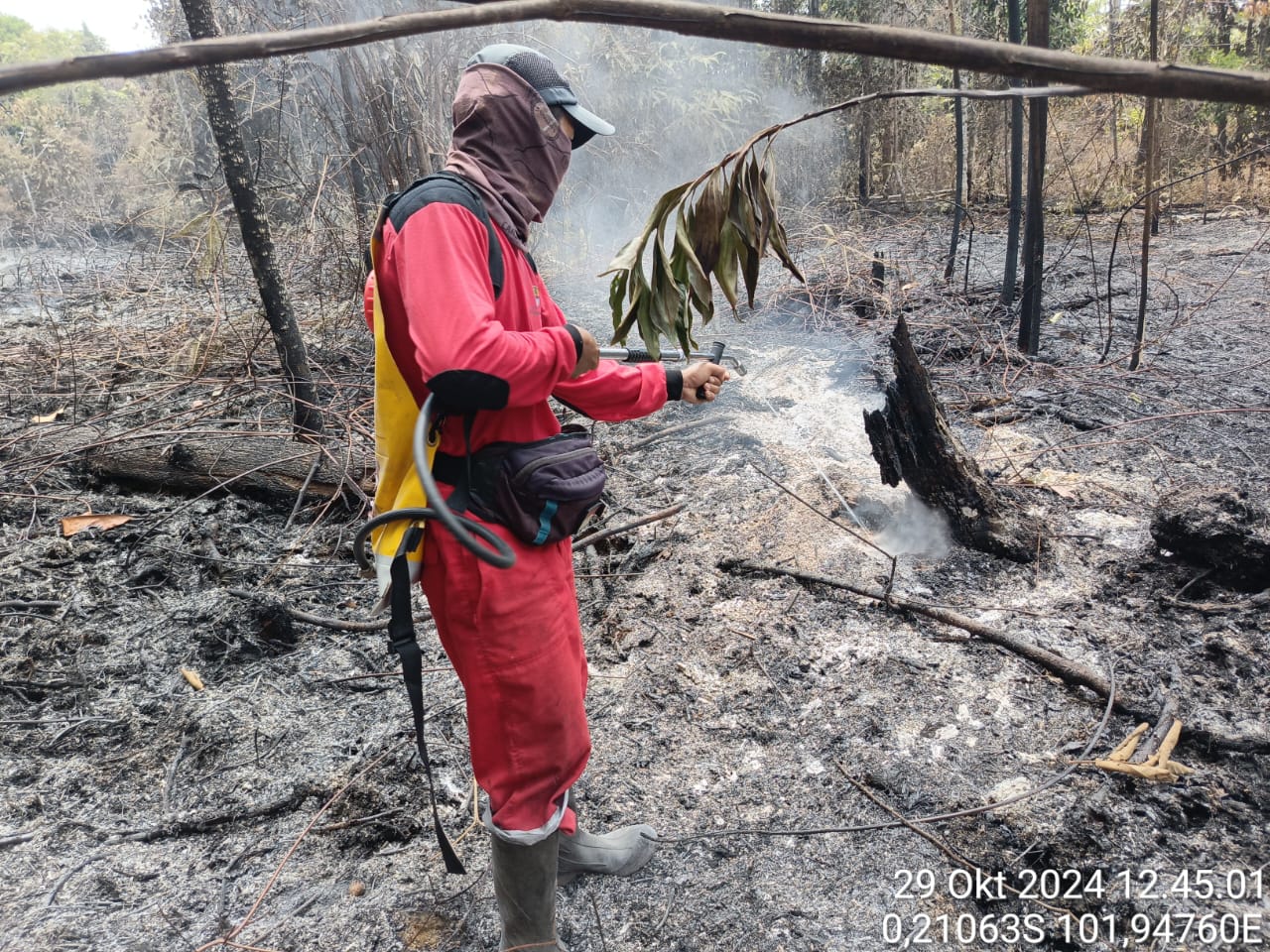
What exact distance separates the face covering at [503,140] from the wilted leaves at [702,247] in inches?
13.1

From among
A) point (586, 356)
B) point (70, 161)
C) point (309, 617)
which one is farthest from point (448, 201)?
point (70, 161)

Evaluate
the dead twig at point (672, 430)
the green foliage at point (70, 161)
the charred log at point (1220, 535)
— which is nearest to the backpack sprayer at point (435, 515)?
the charred log at point (1220, 535)

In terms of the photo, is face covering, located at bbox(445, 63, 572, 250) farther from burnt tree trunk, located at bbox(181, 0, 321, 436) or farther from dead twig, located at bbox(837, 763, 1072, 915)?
burnt tree trunk, located at bbox(181, 0, 321, 436)

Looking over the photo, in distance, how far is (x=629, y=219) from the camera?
12438 mm

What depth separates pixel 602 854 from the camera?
2.25 meters

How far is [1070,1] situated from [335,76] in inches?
482

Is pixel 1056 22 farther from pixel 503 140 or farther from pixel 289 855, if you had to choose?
pixel 289 855

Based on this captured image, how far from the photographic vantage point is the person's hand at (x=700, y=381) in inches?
82.4

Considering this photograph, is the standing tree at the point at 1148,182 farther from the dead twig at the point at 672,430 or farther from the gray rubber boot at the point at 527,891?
the gray rubber boot at the point at 527,891

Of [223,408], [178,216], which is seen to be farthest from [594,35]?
[223,408]

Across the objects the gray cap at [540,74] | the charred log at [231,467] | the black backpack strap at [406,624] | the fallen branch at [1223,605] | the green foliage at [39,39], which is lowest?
the fallen branch at [1223,605]

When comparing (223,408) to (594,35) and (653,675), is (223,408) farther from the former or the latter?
(594,35)

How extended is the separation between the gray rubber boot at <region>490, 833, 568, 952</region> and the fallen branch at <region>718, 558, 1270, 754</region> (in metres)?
1.93

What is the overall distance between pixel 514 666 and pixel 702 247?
121 cm
